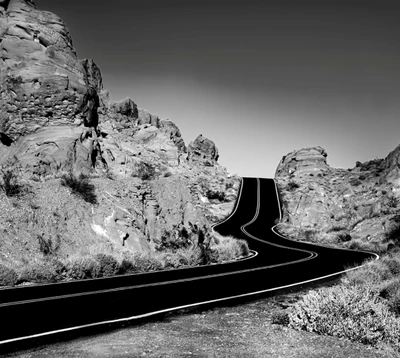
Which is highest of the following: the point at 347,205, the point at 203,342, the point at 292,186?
the point at 292,186

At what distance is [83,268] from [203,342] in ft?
28.3

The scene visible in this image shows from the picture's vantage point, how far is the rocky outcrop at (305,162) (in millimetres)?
85500

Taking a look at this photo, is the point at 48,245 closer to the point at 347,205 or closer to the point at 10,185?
the point at 10,185

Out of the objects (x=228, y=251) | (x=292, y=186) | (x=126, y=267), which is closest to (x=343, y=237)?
(x=228, y=251)

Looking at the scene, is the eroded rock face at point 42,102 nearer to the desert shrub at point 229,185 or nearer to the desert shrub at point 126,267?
the desert shrub at point 126,267

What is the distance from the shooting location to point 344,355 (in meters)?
6.07

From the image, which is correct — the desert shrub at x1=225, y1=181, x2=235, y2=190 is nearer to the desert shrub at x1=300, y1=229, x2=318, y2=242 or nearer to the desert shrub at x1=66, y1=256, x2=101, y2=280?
the desert shrub at x1=300, y1=229, x2=318, y2=242

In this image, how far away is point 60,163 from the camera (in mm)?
24328

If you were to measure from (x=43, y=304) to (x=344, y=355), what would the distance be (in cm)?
649

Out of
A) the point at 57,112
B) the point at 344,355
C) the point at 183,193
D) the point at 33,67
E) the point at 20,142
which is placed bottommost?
the point at 344,355

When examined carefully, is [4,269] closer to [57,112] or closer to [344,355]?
[344,355]

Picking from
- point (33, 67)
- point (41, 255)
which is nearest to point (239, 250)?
point (41, 255)

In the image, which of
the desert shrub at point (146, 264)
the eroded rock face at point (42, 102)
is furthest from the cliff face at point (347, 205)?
the eroded rock face at point (42, 102)

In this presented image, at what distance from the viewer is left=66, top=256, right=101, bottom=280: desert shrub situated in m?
13.7
